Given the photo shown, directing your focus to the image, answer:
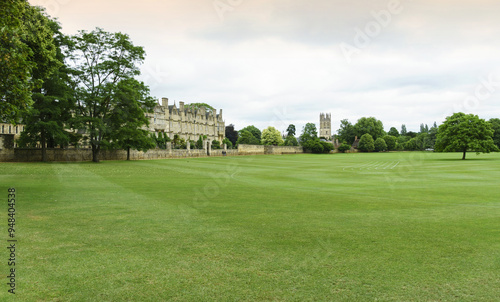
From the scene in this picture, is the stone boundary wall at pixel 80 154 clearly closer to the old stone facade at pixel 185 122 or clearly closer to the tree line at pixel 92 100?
the tree line at pixel 92 100

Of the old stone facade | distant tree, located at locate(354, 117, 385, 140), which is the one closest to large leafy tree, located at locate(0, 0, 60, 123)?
the old stone facade

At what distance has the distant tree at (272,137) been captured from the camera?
144m

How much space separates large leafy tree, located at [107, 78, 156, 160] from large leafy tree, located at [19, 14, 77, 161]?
16.8ft

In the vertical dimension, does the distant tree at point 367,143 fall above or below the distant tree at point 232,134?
Answer: below

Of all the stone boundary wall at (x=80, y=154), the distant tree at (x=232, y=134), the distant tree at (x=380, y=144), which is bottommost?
the stone boundary wall at (x=80, y=154)

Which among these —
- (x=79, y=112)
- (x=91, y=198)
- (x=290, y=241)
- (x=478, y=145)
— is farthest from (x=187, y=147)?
(x=290, y=241)

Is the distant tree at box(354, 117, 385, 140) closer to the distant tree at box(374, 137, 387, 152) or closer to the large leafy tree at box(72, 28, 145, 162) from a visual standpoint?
the distant tree at box(374, 137, 387, 152)

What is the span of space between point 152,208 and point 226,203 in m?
2.48

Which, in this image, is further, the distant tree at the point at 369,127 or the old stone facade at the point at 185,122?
the distant tree at the point at 369,127

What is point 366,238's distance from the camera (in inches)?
284

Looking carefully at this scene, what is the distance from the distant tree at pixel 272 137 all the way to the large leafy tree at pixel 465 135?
276 ft

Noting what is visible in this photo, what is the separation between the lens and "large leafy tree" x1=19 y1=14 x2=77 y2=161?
1556 inches

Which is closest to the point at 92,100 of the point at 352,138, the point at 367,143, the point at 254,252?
the point at 254,252

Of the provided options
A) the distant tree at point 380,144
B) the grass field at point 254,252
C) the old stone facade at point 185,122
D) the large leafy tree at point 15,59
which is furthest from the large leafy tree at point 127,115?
the distant tree at point 380,144
